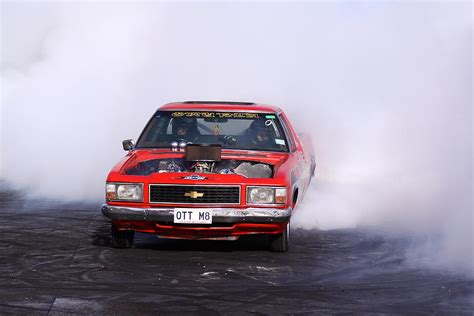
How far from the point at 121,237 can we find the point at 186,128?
1.74 m

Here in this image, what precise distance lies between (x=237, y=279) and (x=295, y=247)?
1.90 meters

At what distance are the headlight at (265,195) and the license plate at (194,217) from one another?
1.27ft

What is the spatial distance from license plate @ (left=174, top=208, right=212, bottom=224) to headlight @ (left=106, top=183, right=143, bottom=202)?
42cm

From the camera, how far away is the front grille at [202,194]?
949 centimetres

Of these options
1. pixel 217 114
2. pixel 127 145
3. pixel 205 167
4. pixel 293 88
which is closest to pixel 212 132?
pixel 217 114

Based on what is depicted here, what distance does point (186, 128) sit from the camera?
11.2 m

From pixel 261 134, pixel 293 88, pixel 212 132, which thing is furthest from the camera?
pixel 293 88

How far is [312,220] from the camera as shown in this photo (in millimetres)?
11781

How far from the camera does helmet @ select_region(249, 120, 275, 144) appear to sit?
1112cm

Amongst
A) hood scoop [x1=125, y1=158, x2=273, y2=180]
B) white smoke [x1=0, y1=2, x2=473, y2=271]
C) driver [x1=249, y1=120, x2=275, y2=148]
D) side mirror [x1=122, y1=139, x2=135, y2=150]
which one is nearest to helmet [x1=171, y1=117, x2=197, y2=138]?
side mirror [x1=122, y1=139, x2=135, y2=150]

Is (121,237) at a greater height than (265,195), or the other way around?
(265,195)

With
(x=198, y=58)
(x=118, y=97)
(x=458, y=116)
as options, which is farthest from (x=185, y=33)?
(x=458, y=116)

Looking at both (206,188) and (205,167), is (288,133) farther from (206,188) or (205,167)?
(206,188)

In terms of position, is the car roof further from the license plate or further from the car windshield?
the license plate
